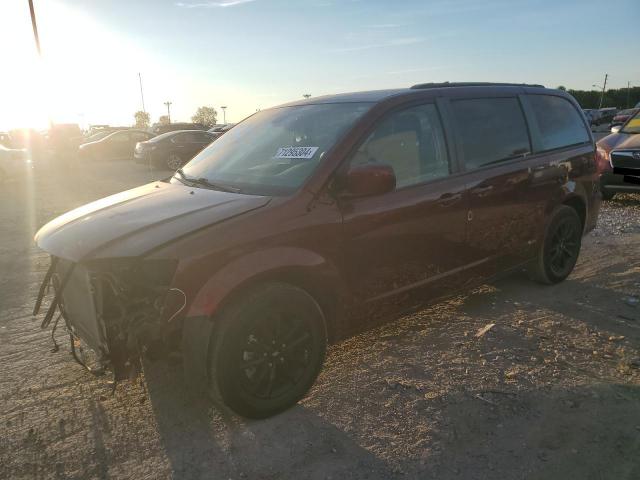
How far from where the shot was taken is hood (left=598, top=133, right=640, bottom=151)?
27.4 ft

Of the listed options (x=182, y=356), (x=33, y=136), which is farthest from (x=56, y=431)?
(x=33, y=136)

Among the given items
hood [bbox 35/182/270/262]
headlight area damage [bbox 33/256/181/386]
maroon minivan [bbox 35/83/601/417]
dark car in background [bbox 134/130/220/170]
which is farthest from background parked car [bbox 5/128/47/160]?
headlight area damage [bbox 33/256/181/386]

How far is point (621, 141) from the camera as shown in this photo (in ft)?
28.9

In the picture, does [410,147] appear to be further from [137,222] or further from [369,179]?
[137,222]

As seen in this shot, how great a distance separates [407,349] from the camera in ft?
12.0

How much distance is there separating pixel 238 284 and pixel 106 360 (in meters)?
0.82

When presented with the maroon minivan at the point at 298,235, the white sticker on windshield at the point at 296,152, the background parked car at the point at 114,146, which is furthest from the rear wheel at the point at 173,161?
the white sticker on windshield at the point at 296,152

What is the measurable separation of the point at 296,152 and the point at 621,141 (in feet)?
26.2

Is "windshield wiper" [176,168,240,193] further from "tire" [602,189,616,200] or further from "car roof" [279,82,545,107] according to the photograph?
"tire" [602,189,616,200]

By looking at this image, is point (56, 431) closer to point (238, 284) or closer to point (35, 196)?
point (238, 284)

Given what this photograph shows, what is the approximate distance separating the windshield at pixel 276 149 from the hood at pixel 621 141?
23.2 ft

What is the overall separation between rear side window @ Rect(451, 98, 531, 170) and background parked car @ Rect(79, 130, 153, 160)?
73.6 feet

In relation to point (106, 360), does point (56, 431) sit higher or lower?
lower

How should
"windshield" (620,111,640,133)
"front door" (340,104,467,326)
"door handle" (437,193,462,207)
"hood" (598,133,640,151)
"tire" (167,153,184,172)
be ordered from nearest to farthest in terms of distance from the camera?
"front door" (340,104,467,326)
"door handle" (437,193,462,207)
"hood" (598,133,640,151)
"windshield" (620,111,640,133)
"tire" (167,153,184,172)
